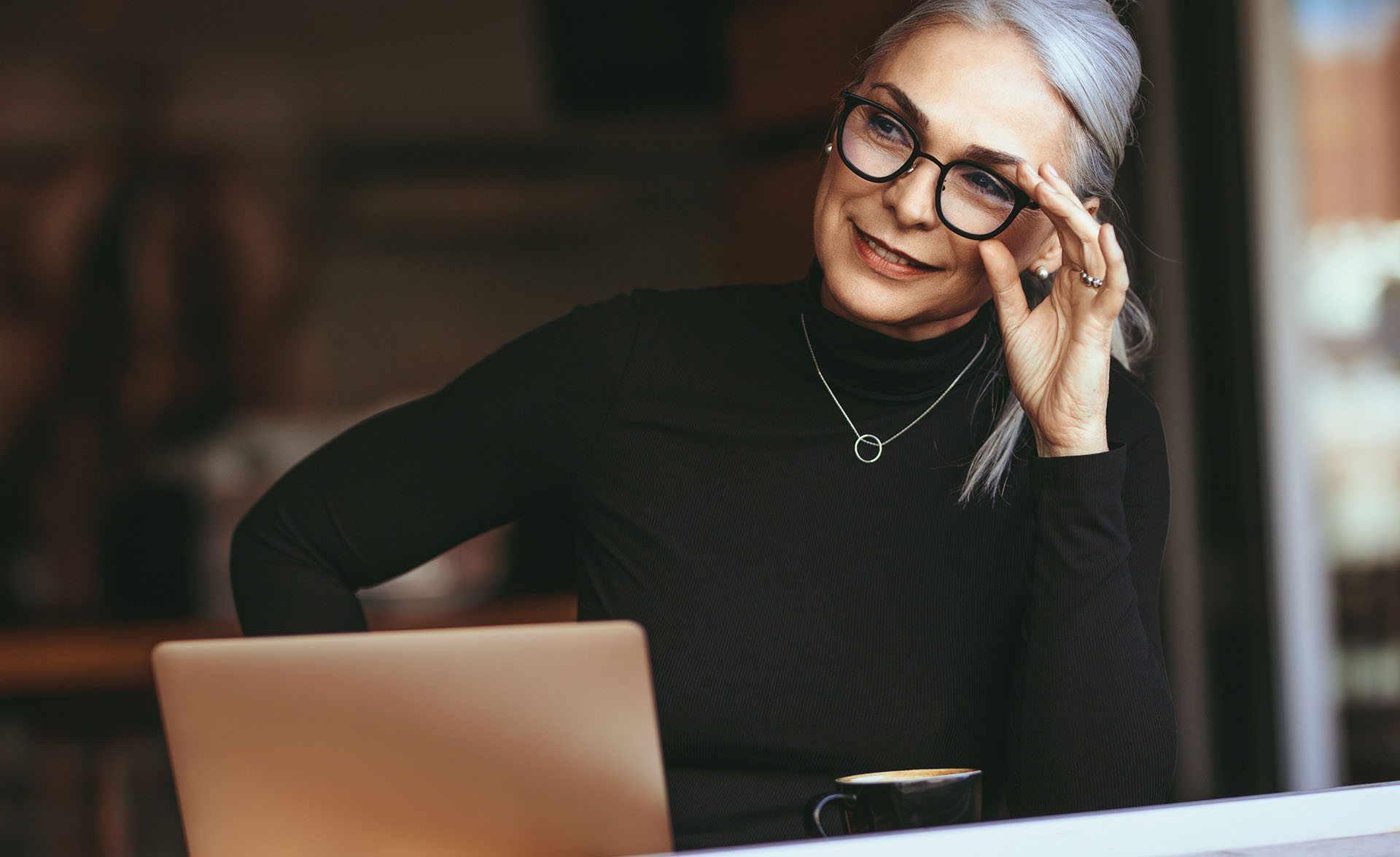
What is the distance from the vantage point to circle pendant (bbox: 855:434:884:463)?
1250 millimetres

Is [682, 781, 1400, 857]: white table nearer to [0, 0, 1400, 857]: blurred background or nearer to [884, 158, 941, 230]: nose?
[884, 158, 941, 230]: nose

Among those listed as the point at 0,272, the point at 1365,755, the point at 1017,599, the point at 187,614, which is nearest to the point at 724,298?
the point at 1017,599

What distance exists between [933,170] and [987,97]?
0.08 m

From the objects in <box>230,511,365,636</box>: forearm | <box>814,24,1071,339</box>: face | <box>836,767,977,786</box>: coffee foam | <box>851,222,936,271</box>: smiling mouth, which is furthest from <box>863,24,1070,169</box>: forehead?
<box>230,511,365,636</box>: forearm

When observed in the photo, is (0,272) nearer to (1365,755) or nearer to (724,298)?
(724,298)

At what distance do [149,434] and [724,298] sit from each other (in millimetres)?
3711

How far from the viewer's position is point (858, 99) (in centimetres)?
115

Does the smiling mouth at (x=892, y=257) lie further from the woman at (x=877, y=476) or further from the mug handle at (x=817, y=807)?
the mug handle at (x=817, y=807)

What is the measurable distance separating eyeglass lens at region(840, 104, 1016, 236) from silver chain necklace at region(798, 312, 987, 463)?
194 mm

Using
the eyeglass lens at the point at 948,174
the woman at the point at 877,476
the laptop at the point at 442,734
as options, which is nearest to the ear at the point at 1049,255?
the woman at the point at 877,476

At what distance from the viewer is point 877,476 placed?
1.25 m

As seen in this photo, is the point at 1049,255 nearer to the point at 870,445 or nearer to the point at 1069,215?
the point at 1069,215

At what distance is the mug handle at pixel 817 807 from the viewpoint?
0.84m

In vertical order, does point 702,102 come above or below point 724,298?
above
